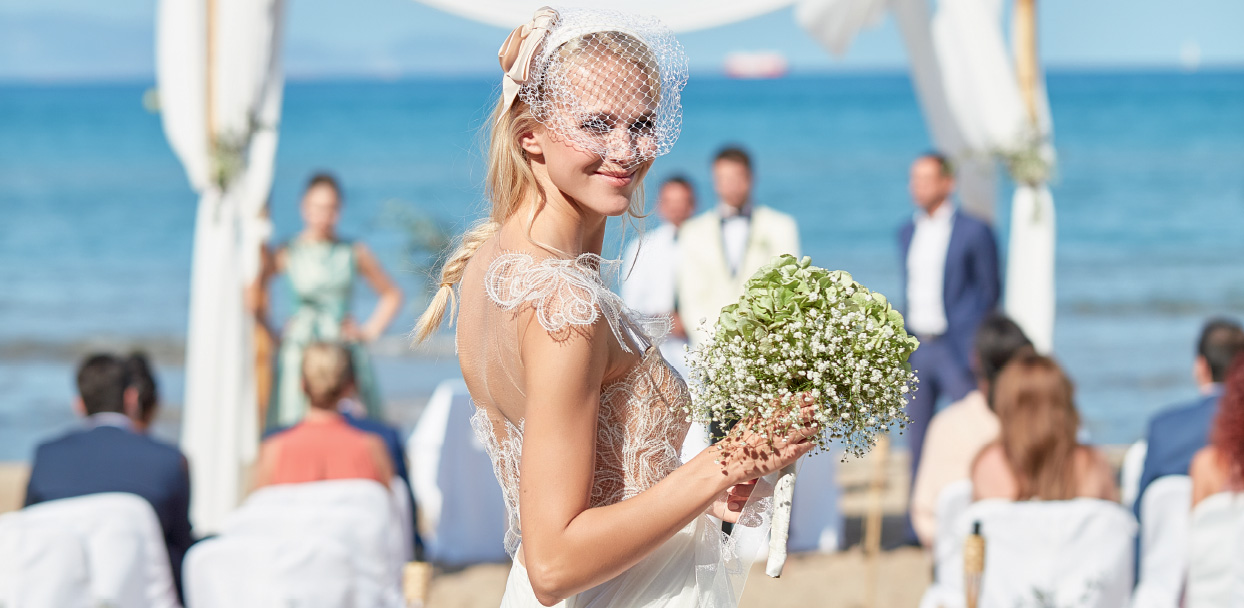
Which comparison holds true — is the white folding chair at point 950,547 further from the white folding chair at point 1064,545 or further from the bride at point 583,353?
the bride at point 583,353

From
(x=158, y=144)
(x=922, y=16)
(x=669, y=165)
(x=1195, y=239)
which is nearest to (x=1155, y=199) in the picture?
(x=1195, y=239)

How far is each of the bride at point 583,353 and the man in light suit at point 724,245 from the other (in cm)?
469

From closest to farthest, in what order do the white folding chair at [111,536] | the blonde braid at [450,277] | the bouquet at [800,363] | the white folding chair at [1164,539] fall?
the bouquet at [800,363], the blonde braid at [450,277], the white folding chair at [111,536], the white folding chair at [1164,539]

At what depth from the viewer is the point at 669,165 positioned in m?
37.7

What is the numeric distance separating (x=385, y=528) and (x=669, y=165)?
34.3 metres

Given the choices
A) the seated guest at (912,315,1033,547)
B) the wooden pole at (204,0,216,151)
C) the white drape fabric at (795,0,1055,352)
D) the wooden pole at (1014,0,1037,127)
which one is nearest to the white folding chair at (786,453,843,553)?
the seated guest at (912,315,1033,547)

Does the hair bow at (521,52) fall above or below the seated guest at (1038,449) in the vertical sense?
above

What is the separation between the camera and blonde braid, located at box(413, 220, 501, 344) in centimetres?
194

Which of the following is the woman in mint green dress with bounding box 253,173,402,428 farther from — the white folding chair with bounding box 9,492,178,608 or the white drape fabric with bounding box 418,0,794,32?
the white folding chair with bounding box 9,492,178,608

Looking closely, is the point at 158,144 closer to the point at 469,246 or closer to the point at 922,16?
the point at 922,16

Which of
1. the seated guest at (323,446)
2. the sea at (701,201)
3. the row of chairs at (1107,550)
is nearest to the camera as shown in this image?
the row of chairs at (1107,550)

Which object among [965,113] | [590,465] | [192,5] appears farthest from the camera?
[965,113]

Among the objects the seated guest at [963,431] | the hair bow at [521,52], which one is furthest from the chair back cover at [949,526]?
the hair bow at [521,52]

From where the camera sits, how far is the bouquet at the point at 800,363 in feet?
5.31
